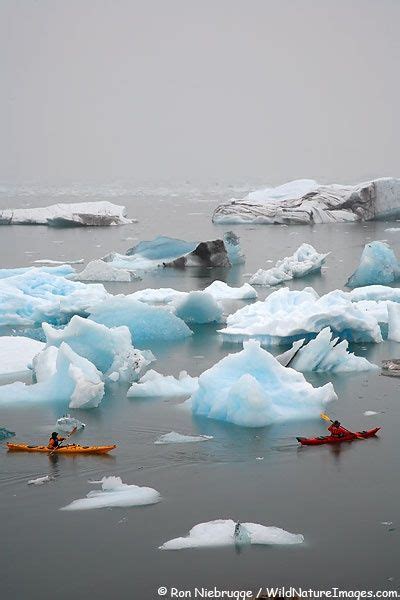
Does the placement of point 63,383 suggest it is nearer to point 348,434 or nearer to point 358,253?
point 348,434

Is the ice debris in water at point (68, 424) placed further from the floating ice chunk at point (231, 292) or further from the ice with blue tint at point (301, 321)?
the floating ice chunk at point (231, 292)

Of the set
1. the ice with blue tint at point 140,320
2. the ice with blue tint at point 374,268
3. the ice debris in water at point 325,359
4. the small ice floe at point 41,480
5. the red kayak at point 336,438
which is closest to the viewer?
the small ice floe at point 41,480

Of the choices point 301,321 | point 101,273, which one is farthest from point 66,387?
point 101,273

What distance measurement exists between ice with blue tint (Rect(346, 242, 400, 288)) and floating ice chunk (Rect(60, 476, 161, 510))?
13142 millimetres

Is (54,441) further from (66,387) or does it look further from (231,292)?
(231,292)

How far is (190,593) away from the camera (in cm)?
720

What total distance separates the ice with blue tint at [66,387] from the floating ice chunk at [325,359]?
9.27 ft

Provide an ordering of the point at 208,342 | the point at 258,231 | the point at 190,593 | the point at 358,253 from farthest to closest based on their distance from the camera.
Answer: the point at 258,231
the point at 358,253
the point at 208,342
the point at 190,593

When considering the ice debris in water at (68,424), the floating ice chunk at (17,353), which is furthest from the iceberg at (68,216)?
the ice debris in water at (68,424)

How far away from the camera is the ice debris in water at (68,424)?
11084mm

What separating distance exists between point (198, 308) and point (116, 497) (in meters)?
8.65

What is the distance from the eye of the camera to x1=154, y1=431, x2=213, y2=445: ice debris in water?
1050 cm

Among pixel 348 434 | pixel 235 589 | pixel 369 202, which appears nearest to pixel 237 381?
pixel 348 434

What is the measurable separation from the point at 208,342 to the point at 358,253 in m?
12.6
